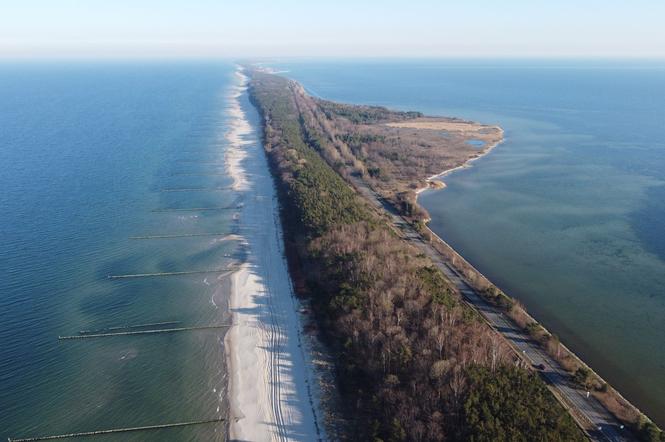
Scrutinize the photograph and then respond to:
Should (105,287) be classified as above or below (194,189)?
below

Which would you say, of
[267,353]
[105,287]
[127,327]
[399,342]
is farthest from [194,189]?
[399,342]

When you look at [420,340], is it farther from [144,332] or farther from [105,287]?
[105,287]

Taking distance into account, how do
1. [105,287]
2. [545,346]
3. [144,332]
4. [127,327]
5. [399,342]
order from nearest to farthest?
[399,342]
[545,346]
[144,332]
[127,327]
[105,287]

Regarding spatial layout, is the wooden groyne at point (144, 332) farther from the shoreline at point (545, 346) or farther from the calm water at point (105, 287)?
the shoreline at point (545, 346)

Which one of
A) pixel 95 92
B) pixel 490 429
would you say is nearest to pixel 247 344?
pixel 490 429

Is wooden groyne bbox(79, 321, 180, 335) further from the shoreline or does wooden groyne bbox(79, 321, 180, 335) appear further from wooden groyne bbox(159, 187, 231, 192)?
wooden groyne bbox(159, 187, 231, 192)

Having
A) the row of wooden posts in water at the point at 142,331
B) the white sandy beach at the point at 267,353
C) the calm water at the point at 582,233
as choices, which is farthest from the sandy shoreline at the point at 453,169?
the row of wooden posts in water at the point at 142,331

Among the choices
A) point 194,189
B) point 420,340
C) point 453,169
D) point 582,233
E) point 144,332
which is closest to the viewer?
point 420,340
